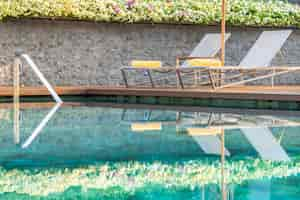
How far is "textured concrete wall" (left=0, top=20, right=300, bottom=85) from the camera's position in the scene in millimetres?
10820

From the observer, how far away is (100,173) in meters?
3.78

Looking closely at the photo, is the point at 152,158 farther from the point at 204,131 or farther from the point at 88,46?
the point at 88,46

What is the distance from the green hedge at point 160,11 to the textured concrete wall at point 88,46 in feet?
0.77

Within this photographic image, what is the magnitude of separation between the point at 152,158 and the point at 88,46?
23.5ft

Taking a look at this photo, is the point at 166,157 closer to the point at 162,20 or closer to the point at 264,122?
the point at 264,122

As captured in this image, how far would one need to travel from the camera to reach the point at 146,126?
6230 mm

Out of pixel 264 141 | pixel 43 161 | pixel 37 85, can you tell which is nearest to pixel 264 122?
pixel 264 141

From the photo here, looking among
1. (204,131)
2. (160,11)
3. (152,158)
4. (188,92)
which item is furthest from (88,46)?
(152,158)

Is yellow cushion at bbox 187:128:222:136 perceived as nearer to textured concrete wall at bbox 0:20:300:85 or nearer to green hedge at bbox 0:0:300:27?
green hedge at bbox 0:0:300:27

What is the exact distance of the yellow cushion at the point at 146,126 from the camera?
5979mm

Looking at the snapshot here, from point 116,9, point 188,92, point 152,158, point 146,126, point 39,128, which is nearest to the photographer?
point 152,158

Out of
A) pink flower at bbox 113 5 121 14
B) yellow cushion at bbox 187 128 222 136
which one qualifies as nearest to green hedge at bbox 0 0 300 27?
pink flower at bbox 113 5 121 14

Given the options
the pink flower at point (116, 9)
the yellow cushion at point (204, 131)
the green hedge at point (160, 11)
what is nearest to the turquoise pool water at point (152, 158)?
the yellow cushion at point (204, 131)

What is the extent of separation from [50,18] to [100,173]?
7.43 m
